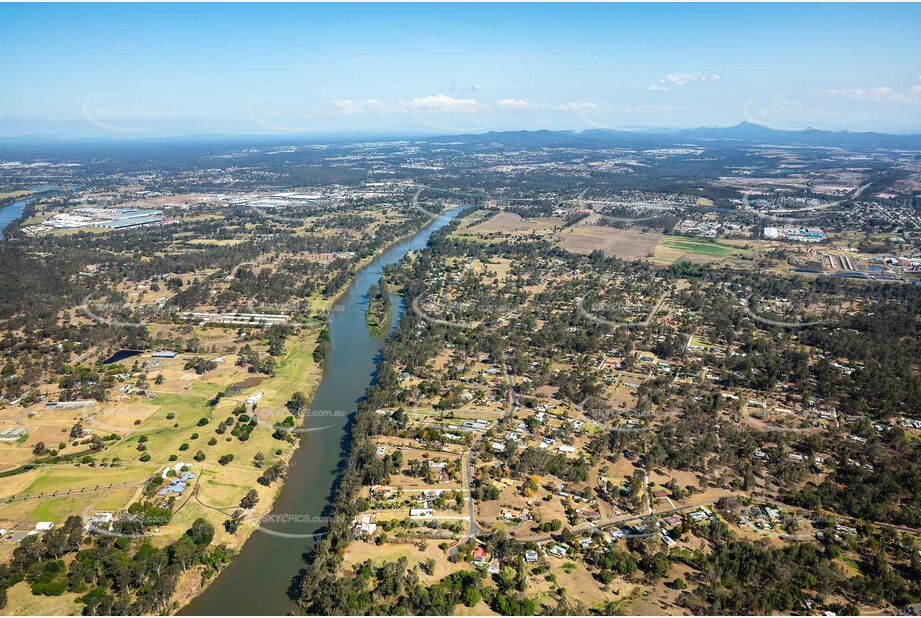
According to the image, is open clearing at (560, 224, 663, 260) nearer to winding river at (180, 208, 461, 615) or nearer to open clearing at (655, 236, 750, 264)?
open clearing at (655, 236, 750, 264)

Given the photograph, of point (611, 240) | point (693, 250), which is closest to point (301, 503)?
point (611, 240)

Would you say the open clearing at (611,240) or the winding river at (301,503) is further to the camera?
the open clearing at (611,240)

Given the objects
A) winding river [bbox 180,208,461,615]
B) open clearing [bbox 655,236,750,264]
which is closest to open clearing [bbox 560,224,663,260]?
open clearing [bbox 655,236,750,264]

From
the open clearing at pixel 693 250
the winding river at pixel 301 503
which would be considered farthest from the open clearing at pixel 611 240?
the winding river at pixel 301 503

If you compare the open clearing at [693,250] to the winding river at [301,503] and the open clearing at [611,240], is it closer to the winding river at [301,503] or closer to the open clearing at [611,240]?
the open clearing at [611,240]

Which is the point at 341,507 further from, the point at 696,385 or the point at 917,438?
the point at 917,438

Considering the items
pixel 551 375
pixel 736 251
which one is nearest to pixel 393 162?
pixel 736 251

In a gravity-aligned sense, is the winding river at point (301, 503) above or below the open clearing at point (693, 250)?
below

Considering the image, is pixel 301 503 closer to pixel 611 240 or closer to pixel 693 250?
pixel 611 240
